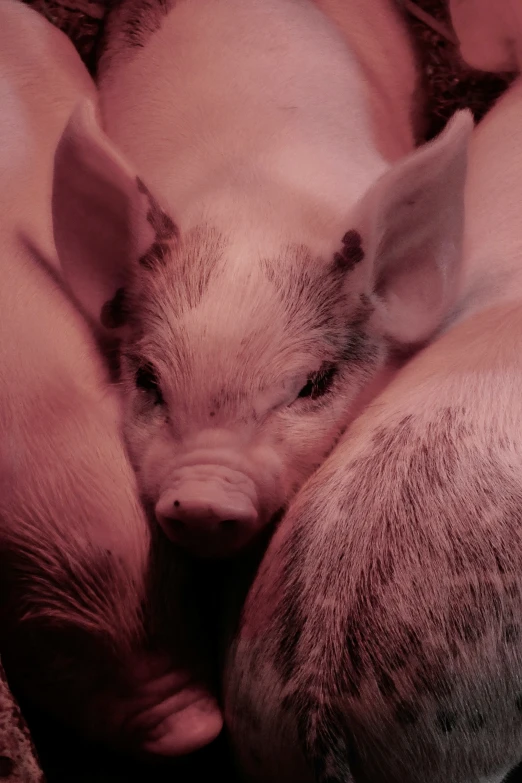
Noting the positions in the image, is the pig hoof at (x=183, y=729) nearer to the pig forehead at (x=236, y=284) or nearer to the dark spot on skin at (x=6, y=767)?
the dark spot on skin at (x=6, y=767)

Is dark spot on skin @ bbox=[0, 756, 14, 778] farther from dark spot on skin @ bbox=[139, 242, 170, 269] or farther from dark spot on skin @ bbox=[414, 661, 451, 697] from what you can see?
dark spot on skin @ bbox=[139, 242, 170, 269]

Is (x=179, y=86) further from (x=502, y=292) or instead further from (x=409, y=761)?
(x=409, y=761)

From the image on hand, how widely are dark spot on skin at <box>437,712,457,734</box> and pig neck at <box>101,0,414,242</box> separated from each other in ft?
1.88

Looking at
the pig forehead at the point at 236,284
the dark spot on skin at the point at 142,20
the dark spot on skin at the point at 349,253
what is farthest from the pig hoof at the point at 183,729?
the dark spot on skin at the point at 142,20

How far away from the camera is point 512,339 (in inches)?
36.1

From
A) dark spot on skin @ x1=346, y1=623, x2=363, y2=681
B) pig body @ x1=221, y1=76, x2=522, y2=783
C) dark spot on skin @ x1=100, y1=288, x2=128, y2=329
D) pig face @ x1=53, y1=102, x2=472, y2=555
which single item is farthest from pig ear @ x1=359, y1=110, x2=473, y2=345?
dark spot on skin @ x1=346, y1=623, x2=363, y2=681

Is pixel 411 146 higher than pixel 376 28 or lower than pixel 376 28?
lower

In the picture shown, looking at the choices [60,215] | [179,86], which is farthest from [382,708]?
[179,86]

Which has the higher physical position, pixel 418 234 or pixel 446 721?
pixel 418 234

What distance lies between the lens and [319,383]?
101 centimetres

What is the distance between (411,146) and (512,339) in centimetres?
83

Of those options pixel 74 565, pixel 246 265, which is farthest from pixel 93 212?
pixel 74 565

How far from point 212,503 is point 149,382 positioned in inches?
10.0

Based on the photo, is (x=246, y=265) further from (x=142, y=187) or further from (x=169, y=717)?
(x=169, y=717)
